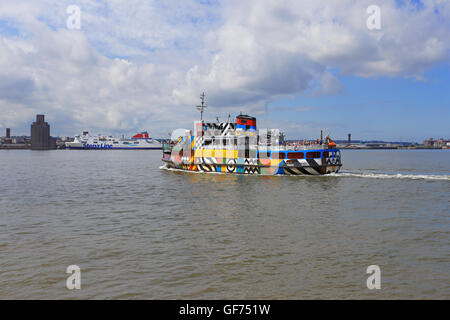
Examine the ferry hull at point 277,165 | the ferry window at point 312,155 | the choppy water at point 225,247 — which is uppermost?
the ferry window at point 312,155

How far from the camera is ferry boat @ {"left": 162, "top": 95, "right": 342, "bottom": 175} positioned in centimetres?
3616

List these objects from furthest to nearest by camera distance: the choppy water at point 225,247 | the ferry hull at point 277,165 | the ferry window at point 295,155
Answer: the ferry hull at point 277,165, the ferry window at point 295,155, the choppy water at point 225,247

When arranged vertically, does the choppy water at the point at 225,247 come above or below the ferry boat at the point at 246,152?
below

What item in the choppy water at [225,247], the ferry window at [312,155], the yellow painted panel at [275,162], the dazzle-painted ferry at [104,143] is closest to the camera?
the choppy water at [225,247]

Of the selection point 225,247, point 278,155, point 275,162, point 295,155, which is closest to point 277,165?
point 275,162

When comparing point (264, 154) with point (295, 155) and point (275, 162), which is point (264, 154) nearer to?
point (275, 162)

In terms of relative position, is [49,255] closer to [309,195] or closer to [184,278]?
[184,278]

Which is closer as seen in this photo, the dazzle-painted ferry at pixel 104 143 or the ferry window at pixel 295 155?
the ferry window at pixel 295 155

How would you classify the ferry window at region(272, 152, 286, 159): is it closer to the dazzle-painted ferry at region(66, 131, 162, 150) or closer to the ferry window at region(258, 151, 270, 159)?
the ferry window at region(258, 151, 270, 159)

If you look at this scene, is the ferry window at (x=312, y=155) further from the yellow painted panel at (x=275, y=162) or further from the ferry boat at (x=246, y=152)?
the yellow painted panel at (x=275, y=162)

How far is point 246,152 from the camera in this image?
1529 inches

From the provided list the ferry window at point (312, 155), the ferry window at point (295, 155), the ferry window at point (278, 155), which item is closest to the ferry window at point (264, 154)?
the ferry window at point (278, 155)

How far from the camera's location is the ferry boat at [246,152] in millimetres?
36156
